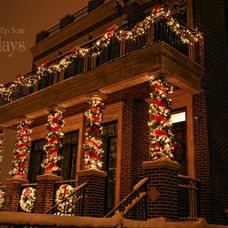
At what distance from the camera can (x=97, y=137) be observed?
37.5ft

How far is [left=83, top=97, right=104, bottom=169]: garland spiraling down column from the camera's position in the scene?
437 inches

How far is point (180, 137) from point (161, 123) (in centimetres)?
230

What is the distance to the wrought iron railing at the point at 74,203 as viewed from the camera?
10.6m

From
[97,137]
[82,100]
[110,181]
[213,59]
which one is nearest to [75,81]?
[82,100]

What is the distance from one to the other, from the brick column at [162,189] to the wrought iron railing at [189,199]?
0.66m

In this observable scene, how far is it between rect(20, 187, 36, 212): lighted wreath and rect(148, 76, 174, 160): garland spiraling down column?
21.1ft

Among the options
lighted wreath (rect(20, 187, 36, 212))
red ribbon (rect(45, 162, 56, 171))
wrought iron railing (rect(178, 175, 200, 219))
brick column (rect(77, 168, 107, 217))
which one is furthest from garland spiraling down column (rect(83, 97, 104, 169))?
lighted wreath (rect(20, 187, 36, 212))

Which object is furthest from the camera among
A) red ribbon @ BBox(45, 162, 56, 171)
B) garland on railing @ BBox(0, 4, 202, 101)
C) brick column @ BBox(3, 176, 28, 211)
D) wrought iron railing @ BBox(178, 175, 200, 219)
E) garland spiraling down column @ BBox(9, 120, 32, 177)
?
garland spiraling down column @ BBox(9, 120, 32, 177)

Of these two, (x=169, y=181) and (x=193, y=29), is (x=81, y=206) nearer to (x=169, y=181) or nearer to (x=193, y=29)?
(x=169, y=181)

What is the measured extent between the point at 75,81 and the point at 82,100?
72 centimetres

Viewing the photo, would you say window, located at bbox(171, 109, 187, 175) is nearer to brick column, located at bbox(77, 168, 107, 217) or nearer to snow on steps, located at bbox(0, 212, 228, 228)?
brick column, located at bbox(77, 168, 107, 217)

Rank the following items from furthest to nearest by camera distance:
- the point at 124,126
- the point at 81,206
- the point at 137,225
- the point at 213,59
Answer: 1. the point at 124,126
2. the point at 213,59
3. the point at 81,206
4. the point at 137,225

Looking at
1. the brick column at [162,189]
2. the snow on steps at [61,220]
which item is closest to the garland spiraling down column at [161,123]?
the brick column at [162,189]

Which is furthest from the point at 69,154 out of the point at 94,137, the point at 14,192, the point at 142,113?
the point at 142,113
